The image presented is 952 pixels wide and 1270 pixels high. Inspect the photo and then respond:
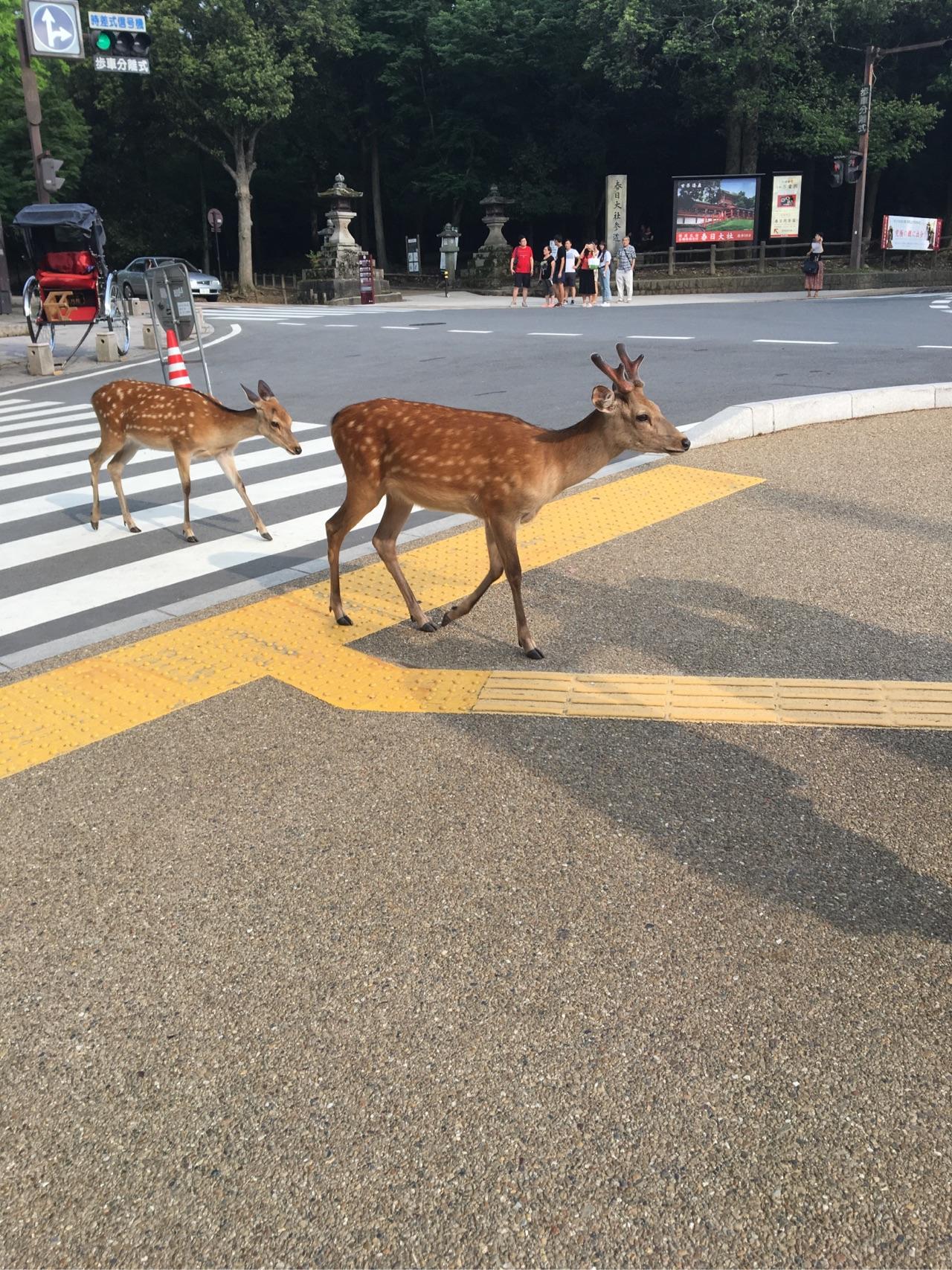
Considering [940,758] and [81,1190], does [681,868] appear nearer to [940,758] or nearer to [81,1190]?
[940,758]

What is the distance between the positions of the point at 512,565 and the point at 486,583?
0.89 ft

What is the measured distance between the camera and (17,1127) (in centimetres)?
269

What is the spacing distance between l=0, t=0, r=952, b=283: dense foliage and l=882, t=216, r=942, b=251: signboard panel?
275cm

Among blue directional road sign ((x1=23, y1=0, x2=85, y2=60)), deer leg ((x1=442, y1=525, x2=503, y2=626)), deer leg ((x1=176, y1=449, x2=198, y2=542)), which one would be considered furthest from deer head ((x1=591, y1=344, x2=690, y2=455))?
blue directional road sign ((x1=23, y1=0, x2=85, y2=60))

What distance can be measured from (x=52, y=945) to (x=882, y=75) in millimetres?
48938

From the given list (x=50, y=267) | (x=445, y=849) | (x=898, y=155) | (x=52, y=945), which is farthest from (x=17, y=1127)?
(x=898, y=155)

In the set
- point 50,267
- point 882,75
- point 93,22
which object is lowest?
point 50,267

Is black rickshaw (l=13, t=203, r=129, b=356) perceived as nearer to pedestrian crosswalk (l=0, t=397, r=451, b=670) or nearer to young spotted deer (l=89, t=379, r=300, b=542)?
pedestrian crosswalk (l=0, t=397, r=451, b=670)

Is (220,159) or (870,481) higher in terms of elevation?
(220,159)

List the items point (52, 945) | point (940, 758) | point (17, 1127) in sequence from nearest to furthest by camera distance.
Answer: point (17, 1127)
point (52, 945)
point (940, 758)

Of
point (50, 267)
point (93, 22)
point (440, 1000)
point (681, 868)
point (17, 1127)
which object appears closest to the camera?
point (17, 1127)

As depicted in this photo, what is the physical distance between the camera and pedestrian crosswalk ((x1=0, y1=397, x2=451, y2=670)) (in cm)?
638

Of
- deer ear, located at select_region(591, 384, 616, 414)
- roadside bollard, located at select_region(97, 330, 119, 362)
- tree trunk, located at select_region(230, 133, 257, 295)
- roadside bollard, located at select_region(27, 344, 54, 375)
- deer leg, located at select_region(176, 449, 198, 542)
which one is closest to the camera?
deer ear, located at select_region(591, 384, 616, 414)

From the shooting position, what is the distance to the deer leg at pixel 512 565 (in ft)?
17.6
